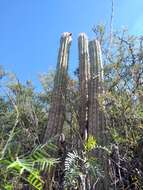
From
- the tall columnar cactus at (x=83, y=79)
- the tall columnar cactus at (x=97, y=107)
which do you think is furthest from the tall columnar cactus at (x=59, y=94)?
the tall columnar cactus at (x=97, y=107)

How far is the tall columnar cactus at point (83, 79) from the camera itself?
6160 mm

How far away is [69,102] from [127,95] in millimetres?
1146

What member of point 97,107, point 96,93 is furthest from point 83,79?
point 97,107

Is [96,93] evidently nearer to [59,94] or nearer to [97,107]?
[97,107]

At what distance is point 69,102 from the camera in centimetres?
662

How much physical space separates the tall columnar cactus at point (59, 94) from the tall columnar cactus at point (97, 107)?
1.75ft

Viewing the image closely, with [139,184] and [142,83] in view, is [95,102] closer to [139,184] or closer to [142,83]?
[142,83]

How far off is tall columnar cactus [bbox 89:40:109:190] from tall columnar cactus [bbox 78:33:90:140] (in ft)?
0.33

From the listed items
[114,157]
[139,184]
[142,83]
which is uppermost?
[142,83]

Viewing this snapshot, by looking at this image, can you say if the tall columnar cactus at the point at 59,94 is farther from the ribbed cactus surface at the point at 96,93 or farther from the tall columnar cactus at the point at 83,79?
the ribbed cactus surface at the point at 96,93

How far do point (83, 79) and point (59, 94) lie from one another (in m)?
0.52

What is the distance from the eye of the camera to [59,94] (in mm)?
6559

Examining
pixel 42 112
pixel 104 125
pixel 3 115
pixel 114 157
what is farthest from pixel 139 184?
pixel 3 115

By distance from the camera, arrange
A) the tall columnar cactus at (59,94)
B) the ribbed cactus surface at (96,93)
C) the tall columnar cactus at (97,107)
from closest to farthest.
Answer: the tall columnar cactus at (97,107)
the ribbed cactus surface at (96,93)
the tall columnar cactus at (59,94)
